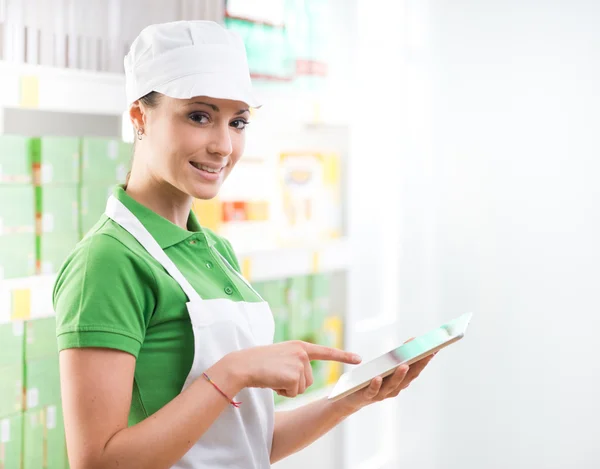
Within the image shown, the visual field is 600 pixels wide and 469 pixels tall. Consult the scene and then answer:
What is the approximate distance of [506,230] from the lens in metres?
3.81

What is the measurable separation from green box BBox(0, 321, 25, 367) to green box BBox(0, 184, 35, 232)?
218mm

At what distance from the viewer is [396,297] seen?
3807 millimetres

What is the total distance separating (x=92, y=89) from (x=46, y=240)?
1.29 feet

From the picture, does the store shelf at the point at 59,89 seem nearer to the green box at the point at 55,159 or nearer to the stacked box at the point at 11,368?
the green box at the point at 55,159

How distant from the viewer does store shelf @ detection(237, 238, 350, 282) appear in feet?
7.96

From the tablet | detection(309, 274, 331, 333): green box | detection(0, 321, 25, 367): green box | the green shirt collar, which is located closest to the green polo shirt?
the green shirt collar

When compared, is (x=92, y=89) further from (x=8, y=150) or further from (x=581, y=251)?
(x=581, y=251)

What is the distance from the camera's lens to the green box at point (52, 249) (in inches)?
69.7

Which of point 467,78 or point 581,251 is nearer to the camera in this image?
point 581,251

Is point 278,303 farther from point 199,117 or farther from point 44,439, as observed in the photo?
point 199,117

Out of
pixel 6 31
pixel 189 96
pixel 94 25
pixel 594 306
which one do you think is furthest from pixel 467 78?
pixel 189 96

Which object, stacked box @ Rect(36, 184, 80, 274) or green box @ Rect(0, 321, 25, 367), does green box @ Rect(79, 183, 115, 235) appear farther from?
green box @ Rect(0, 321, 25, 367)

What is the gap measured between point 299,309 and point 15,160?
1.25 meters

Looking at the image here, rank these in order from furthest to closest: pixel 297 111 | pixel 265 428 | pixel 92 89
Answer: pixel 297 111 < pixel 92 89 < pixel 265 428
